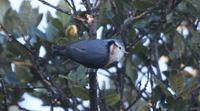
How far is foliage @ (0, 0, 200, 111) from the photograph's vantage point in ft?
5.01

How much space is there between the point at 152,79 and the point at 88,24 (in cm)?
37

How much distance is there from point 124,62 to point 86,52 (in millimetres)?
420

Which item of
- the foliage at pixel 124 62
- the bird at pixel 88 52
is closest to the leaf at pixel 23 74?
the foliage at pixel 124 62

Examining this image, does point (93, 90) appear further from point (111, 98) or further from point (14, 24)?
point (14, 24)

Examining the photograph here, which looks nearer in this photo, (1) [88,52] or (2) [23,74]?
(1) [88,52]

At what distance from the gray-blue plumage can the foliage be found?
9 cm

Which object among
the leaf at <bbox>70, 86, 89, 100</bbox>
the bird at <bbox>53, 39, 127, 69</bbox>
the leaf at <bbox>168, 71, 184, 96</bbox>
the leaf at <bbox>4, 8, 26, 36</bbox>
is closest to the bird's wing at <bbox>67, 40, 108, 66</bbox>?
the bird at <bbox>53, 39, 127, 69</bbox>

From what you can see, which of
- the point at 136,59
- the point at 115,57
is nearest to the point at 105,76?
the point at 136,59

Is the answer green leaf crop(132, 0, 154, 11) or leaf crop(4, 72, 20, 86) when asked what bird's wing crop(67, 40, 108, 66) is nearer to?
green leaf crop(132, 0, 154, 11)

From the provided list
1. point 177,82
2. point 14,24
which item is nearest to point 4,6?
point 14,24

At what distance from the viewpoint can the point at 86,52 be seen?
1274 millimetres

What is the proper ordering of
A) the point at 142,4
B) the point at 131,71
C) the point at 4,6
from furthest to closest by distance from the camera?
the point at 131,71 → the point at 4,6 → the point at 142,4

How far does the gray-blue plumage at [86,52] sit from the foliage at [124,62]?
90 mm

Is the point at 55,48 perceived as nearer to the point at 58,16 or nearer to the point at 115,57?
the point at 115,57
